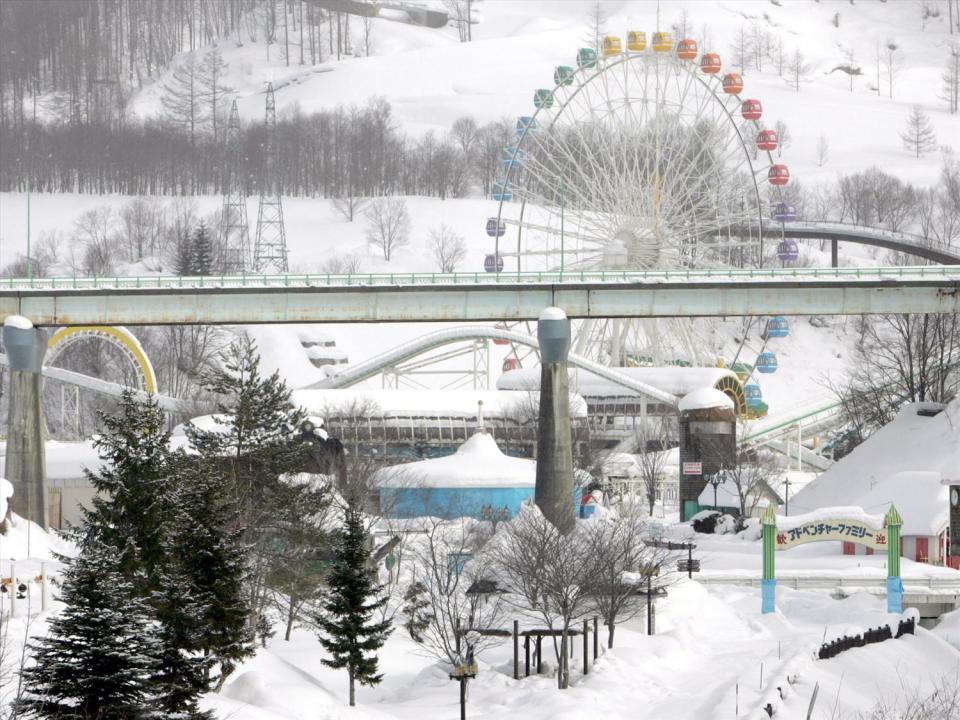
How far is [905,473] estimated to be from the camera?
7781cm

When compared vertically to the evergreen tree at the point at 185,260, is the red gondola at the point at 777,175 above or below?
above

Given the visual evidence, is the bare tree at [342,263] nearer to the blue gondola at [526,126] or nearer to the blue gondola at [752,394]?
the blue gondola at [752,394]

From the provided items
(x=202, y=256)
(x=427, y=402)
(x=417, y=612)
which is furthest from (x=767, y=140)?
(x=202, y=256)

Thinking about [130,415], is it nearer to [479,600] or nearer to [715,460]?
[479,600]

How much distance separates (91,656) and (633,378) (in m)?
73.4

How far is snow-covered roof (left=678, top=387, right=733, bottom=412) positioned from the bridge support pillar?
29360mm

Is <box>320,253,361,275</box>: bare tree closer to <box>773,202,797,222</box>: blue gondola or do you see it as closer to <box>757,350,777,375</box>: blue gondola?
<box>757,350,777,375</box>: blue gondola

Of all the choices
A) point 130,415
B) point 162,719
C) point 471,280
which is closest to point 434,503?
point 471,280

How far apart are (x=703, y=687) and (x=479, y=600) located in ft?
27.5

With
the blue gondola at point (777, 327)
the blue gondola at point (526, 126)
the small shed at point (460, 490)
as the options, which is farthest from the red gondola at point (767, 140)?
the small shed at point (460, 490)

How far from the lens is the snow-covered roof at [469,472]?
84.3 meters

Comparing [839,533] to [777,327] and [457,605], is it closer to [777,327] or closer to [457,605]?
[457,605]

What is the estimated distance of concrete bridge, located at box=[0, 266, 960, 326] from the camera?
270 ft

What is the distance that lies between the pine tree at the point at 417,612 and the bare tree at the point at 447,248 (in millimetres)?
115719
